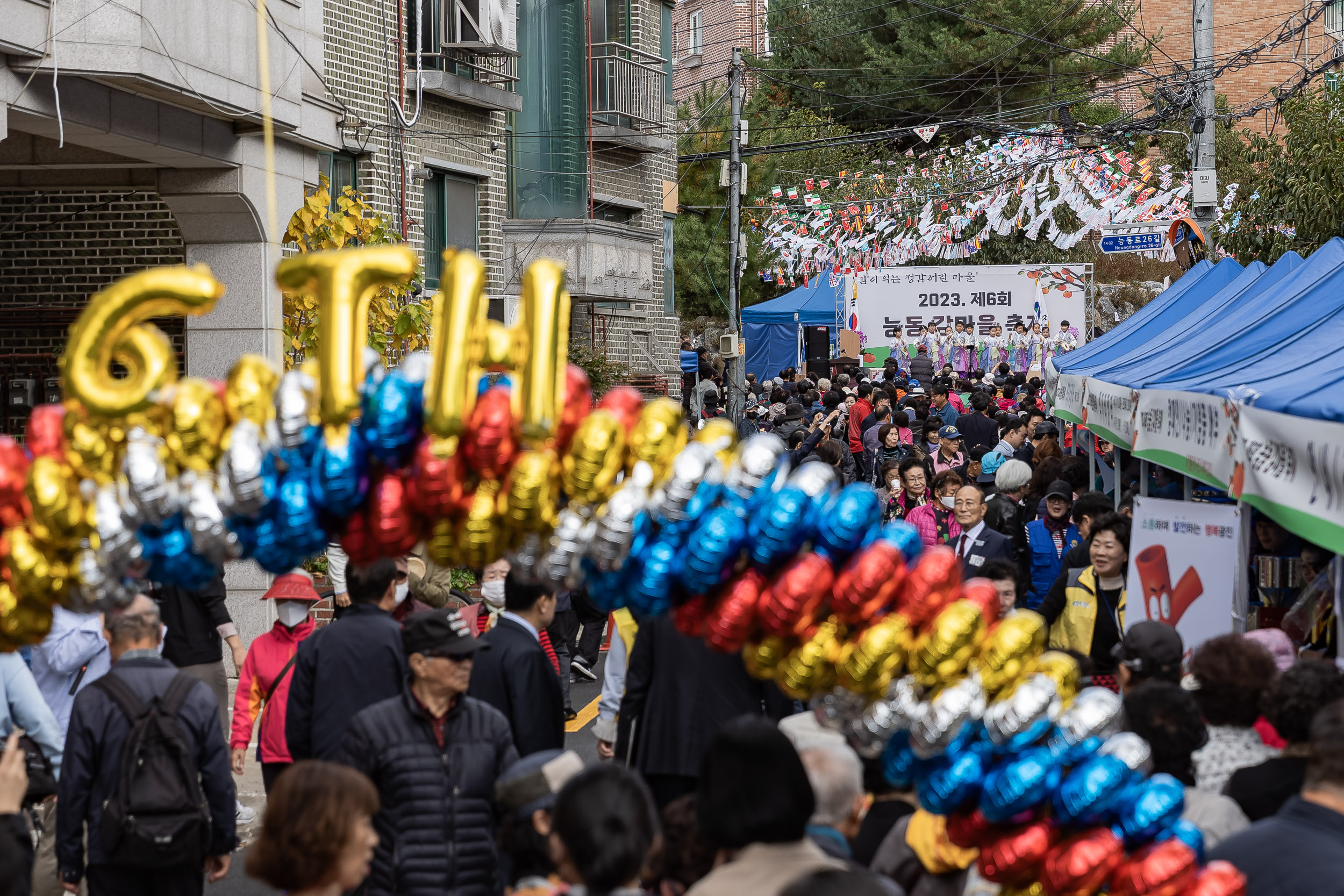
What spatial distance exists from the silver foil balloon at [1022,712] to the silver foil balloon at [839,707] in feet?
0.97

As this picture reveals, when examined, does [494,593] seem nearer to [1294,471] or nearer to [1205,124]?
[1294,471]

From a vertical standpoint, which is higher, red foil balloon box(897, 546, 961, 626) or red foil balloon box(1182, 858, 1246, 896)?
red foil balloon box(897, 546, 961, 626)

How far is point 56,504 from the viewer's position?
2930mm

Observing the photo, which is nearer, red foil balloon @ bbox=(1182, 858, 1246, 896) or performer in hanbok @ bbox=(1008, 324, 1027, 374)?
red foil balloon @ bbox=(1182, 858, 1246, 896)

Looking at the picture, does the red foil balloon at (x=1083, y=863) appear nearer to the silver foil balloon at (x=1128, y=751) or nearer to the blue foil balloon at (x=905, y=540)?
the silver foil balloon at (x=1128, y=751)

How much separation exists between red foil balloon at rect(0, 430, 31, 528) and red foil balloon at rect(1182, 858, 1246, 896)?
2.69 m

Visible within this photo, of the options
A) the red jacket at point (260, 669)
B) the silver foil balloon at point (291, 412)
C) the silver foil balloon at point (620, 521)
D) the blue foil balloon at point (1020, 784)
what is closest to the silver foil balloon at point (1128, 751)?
the blue foil balloon at point (1020, 784)

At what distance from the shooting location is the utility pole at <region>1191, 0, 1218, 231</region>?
54.1ft

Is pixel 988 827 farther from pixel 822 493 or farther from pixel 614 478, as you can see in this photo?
pixel 614 478

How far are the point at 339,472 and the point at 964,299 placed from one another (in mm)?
26045

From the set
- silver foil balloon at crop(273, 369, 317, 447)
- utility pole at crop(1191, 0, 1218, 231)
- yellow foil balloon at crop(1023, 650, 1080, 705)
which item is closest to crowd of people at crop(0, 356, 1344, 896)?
yellow foil balloon at crop(1023, 650, 1080, 705)

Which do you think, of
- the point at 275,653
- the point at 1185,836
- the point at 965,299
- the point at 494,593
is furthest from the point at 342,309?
the point at 965,299

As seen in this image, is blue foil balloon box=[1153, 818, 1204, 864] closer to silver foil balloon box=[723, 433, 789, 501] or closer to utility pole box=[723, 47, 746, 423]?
silver foil balloon box=[723, 433, 789, 501]

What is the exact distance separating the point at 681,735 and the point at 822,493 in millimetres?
2774
